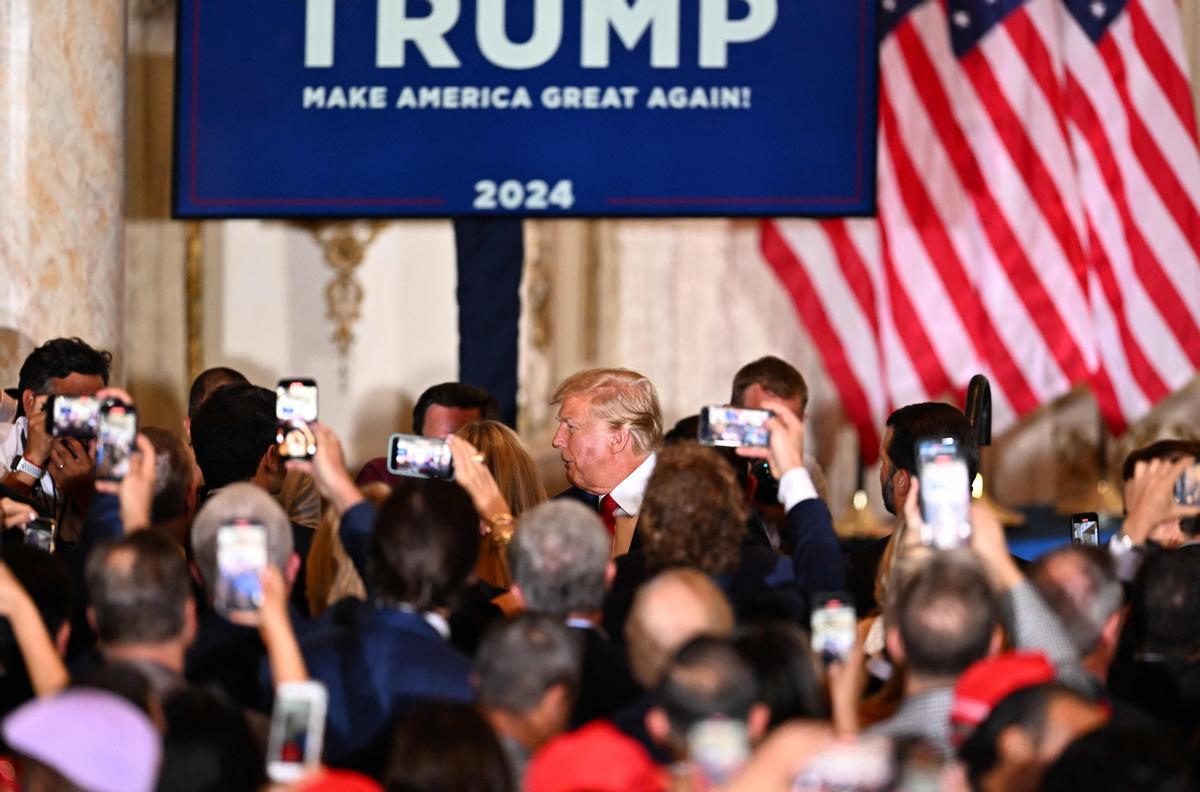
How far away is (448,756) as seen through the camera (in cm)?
327

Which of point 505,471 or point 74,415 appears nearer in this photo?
point 74,415

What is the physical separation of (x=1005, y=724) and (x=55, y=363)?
164 inches

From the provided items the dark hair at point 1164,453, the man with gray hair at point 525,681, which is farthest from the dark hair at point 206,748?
the dark hair at point 1164,453

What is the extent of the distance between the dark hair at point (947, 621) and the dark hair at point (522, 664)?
674mm

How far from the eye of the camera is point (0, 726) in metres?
3.85

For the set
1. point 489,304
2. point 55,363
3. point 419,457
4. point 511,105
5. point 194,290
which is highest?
point 511,105

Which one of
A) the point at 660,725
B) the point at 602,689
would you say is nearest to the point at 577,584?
the point at 602,689

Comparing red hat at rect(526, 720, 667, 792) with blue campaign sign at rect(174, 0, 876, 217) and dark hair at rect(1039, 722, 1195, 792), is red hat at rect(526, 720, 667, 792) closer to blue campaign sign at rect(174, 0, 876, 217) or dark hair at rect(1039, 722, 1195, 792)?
dark hair at rect(1039, 722, 1195, 792)

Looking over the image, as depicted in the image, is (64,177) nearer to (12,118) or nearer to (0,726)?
(12,118)

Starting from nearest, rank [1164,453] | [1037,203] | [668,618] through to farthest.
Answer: [668,618], [1164,453], [1037,203]

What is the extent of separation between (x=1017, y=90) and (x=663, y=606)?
698 centimetres

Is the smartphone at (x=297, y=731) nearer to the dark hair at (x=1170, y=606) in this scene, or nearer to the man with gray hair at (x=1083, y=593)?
the man with gray hair at (x=1083, y=593)

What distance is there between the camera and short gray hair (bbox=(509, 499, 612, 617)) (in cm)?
427

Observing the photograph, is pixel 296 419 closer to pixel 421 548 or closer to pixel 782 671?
pixel 421 548
